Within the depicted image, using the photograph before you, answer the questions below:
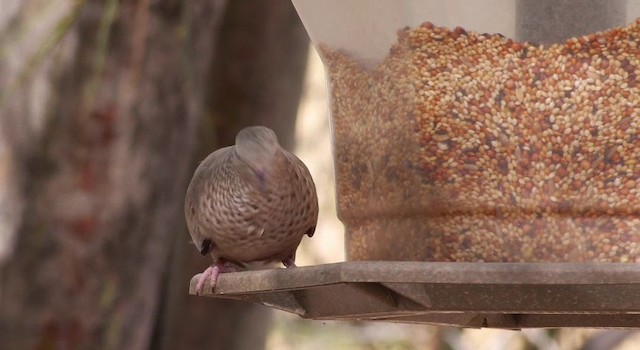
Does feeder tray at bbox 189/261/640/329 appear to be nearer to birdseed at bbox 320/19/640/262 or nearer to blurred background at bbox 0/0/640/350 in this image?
birdseed at bbox 320/19/640/262

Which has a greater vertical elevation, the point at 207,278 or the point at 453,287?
the point at 207,278

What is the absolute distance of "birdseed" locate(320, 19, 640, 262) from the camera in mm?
2512

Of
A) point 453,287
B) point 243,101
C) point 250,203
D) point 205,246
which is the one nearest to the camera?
point 453,287

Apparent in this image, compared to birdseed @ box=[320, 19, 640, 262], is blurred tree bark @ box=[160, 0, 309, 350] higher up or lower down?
higher up

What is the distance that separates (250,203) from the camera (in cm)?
318

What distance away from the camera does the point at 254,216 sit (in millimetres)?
3203

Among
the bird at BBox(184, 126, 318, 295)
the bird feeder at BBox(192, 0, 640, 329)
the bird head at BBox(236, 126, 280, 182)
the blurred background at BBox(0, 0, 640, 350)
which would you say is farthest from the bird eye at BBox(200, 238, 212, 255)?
the blurred background at BBox(0, 0, 640, 350)

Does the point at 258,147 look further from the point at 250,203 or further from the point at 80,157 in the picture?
the point at 80,157

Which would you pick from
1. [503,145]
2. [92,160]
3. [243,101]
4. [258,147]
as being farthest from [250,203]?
[243,101]

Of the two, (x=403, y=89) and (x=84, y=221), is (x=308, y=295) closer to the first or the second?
(x=403, y=89)

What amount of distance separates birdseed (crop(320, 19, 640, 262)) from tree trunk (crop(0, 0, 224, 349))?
6.86 feet

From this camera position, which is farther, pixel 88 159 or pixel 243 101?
pixel 243 101

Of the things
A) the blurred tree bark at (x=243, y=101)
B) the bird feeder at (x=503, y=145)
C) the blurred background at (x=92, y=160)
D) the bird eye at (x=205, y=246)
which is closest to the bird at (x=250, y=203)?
the bird eye at (x=205, y=246)

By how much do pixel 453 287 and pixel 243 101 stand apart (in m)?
3.80
